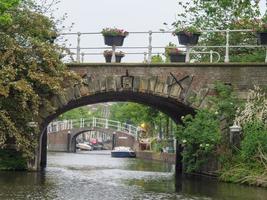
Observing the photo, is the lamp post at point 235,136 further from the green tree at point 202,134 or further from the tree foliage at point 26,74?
the tree foliage at point 26,74

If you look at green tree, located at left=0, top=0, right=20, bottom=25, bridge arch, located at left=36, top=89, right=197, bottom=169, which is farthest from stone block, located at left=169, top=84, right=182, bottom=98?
green tree, located at left=0, top=0, right=20, bottom=25

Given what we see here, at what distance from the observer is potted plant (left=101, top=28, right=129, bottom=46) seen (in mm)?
22109

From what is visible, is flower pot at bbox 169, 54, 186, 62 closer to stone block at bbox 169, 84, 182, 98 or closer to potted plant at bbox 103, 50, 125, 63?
stone block at bbox 169, 84, 182, 98

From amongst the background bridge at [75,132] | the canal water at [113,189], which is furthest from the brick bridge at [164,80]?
the background bridge at [75,132]

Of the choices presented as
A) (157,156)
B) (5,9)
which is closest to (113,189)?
(5,9)

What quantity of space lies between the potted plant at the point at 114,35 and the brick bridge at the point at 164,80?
75 cm

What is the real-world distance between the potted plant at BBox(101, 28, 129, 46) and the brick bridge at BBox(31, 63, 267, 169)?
2.48 feet

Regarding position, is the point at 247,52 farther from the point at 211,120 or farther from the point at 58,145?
the point at 58,145

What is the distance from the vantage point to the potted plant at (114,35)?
72.5 ft

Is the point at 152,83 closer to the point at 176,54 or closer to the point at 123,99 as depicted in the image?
the point at 176,54

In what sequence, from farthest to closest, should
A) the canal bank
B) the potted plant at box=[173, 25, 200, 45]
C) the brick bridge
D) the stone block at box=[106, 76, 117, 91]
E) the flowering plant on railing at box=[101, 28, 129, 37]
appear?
the canal bank, the stone block at box=[106, 76, 117, 91], the flowering plant on railing at box=[101, 28, 129, 37], the brick bridge, the potted plant at box=[173, 25, 200, 45]

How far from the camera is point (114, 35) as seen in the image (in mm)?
22109

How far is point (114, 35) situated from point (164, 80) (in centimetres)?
216

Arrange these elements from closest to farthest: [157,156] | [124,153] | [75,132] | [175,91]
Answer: [175,91], [157,156], [124,153], [75,132]
